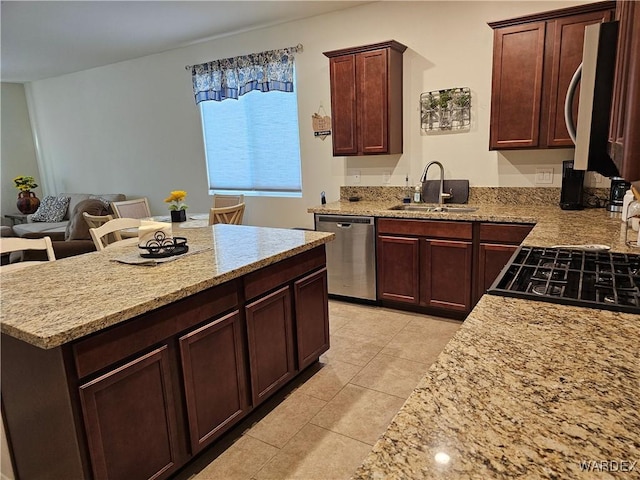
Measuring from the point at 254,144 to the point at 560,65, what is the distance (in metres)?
3.20

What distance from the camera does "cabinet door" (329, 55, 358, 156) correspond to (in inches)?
152

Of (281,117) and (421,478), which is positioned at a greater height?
(281,117)

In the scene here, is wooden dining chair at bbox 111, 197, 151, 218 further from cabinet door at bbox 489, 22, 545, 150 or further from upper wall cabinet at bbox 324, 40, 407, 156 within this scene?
cabinet door at bbox 489, 22, 545, 150

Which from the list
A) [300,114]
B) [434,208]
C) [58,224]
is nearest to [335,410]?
[434,208]

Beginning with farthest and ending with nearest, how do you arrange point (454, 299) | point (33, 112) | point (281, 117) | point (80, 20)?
point (33, 112)
point (281, 117)
point (80, 20)
point (454, 299)

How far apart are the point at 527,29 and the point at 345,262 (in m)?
2.27

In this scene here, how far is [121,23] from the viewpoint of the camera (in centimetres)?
432

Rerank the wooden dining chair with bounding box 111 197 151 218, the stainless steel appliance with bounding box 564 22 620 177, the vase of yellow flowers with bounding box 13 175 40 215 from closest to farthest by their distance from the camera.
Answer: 1. the stainless steel appliance with bounding box 564 22 620 177
2. the wooden dining chair with bounding box 111 197 151 218
3. the vase of yellow flowers with bounding box 13 175 40 215

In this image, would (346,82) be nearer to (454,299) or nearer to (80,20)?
(454,299)

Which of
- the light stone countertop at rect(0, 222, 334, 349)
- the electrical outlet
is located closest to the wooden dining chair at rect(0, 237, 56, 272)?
the light stone countertop at rect(0, 222, 334, 349)

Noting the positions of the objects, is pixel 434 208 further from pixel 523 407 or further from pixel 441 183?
pixel 523 407

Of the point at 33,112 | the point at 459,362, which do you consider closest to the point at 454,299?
the point at 459,362

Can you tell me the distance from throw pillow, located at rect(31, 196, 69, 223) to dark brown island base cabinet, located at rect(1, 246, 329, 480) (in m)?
5.76

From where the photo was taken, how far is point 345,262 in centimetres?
393
